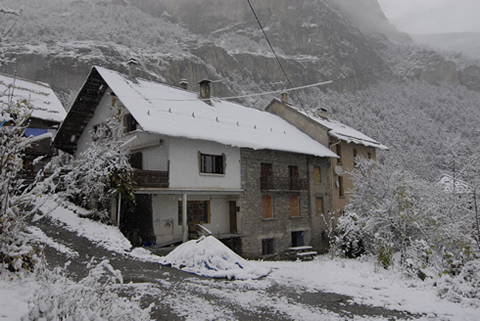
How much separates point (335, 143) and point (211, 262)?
17194mm

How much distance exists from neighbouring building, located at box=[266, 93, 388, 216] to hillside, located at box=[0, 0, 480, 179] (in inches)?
949

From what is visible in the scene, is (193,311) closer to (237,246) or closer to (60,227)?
(60,227)

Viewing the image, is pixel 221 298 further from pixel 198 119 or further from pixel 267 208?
pixel 267 208

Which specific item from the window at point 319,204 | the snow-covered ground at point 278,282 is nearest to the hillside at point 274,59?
the window at point 319,204

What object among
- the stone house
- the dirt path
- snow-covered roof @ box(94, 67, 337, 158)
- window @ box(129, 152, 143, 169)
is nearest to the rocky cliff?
snow-covered roof @ box(94, 67, 337, 158)

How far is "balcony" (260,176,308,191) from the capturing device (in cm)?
2020

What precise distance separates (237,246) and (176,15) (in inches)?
4879

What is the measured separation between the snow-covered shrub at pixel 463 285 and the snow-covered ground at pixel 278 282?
0.20 metres

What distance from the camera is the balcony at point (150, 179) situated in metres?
14.8

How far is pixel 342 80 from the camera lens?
98875mm

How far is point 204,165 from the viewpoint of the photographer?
1781 centimetres

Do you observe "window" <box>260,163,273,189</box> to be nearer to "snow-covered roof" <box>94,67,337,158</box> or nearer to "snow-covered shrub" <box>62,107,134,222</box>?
"snow-covered roof" <box>94,67,337,158</box>

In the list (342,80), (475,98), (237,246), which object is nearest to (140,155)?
(237,246)

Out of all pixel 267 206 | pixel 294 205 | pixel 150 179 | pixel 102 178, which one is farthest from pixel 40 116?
pixel 294 205
